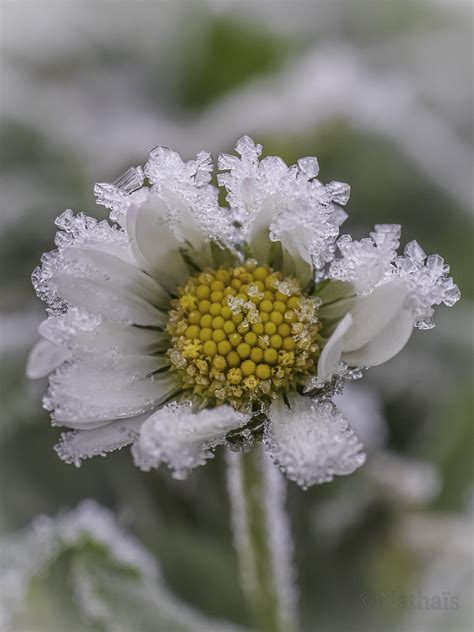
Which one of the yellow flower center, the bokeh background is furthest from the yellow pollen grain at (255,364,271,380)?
the bokeh background

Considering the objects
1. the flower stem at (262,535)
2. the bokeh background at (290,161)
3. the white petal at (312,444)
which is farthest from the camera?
the bokeh background at (290,161)

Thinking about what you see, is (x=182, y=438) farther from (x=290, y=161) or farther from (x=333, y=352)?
(x=290, y=161)

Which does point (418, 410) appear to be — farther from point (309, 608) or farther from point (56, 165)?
point (56, 165)

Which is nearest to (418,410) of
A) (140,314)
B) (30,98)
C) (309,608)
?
(309,608)

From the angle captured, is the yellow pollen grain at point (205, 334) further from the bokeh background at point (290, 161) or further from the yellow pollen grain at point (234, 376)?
the bokeh background at point (290, 161)

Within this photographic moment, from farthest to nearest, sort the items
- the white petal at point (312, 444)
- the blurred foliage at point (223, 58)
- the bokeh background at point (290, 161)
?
the blurred foliage at point (223, 58) < the bokeh background at point (290, 161) < the white petal at point (312, 444)

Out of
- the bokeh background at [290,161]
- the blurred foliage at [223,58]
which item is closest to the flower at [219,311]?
the bokeh background at [290,161]

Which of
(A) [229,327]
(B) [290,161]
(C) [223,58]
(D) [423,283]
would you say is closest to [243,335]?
(A) [229,327]
